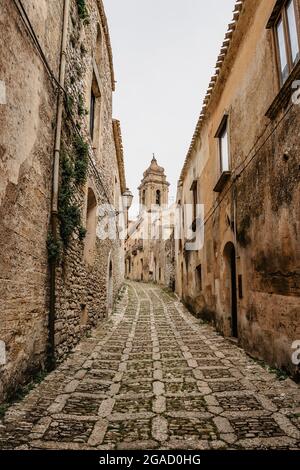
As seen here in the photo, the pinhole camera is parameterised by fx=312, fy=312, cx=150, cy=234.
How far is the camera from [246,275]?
18.7ft

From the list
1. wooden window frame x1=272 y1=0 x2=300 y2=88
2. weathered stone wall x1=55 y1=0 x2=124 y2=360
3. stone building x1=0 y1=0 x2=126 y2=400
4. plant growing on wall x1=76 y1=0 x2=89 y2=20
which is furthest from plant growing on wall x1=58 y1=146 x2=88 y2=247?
wooden window frame x1=272 y1=0 x2=300 y2=88

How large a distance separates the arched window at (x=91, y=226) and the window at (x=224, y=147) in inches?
133

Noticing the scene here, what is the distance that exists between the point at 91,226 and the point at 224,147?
13.1 feet

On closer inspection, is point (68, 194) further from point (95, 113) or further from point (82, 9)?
point (95, 113)

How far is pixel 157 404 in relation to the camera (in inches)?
134

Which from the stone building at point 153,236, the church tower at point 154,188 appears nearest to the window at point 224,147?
the stone building at point 153,236

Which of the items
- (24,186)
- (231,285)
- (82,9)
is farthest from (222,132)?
(24,186)

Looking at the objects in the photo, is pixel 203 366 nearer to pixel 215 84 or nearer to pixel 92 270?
pixel 92 270

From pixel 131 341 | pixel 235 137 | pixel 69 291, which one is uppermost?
pixel 235 137

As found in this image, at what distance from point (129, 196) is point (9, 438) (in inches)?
546

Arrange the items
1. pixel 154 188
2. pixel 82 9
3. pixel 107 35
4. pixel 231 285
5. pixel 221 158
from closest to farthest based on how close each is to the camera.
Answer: pixel 82 9 → pixel 231 285 → pixel 221 158 → pixel 107 35 → pixel 154 188

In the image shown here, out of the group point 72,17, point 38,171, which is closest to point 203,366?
point 38,171

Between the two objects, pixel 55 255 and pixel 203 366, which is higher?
pixel 55 255

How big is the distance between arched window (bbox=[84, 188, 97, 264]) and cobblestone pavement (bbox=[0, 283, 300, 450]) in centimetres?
255
